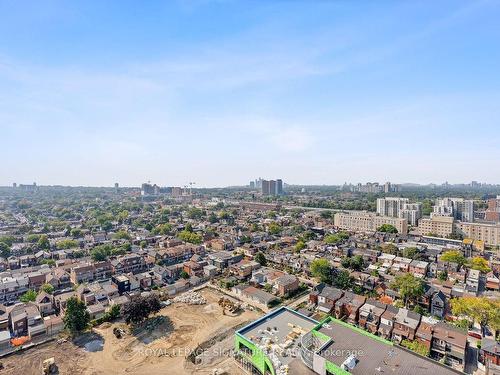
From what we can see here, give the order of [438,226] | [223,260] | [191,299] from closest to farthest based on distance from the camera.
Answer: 1. [191,299]
2. [223,260]
3. [438,226]

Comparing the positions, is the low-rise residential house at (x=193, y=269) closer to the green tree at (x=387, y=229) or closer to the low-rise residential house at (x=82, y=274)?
the low-rise residential house at (x=82, y=274)

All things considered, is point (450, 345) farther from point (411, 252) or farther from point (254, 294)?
point (411, 252)

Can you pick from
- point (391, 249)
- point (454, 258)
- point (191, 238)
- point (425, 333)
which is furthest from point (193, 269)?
point (454, 258)

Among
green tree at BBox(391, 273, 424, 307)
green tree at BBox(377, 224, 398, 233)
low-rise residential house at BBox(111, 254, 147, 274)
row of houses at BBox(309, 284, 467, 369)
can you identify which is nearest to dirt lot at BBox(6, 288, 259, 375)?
row of houses at BBox(309, 284, 467, 369)

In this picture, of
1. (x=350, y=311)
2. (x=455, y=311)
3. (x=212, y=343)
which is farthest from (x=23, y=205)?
(x=455, y=311)

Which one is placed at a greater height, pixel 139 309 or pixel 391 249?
pixel 391 249

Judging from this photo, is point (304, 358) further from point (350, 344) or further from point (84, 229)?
point (84, 229)
